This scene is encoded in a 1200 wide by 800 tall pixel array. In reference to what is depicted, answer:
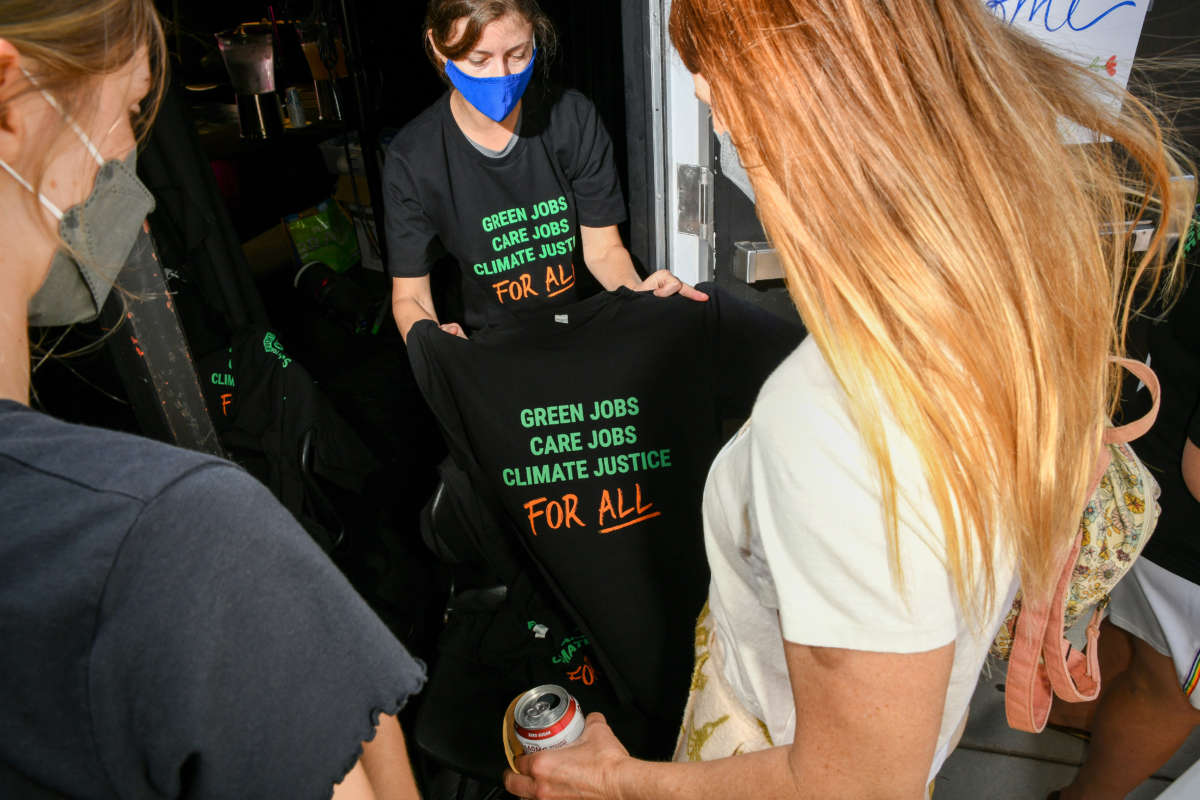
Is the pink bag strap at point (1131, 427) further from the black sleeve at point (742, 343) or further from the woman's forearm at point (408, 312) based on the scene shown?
the woman's forearm at point (408, 312)

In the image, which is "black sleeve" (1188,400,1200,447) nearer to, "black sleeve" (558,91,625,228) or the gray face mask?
"black sleeve" (558,91,625,228)

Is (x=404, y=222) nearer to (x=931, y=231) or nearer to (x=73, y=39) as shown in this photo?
(x=73, y=39)

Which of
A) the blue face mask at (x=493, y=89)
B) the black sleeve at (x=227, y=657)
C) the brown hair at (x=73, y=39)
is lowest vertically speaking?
the black sleeve at (x=227, y=657)

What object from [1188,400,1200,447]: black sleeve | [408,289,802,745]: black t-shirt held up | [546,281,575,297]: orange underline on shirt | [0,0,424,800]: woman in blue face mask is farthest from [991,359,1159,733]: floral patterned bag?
[546,281,575,297]: orange underline on shirt

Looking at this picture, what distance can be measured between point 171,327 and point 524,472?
0.65 meters

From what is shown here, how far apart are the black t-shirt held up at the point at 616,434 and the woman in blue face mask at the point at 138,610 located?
84cm

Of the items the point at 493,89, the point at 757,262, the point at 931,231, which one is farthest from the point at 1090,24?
the point at 931,231

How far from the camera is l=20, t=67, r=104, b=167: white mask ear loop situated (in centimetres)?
51

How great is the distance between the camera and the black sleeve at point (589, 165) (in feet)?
6.12

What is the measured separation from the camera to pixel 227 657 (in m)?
0.43

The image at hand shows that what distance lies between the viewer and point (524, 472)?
136 centimetres

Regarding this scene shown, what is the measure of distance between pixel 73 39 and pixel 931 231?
0.69m

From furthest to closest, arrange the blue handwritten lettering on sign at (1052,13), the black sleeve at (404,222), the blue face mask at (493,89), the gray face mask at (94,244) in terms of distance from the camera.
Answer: the black sleeve at (404,222), the blue face mask at (493,89), the blue handwritten lettering on sign at (1052,13), the gray face mask at (94,244)

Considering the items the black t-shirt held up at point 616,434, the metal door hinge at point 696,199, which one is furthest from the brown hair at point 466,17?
the black t-shirt held up at point 616,434
